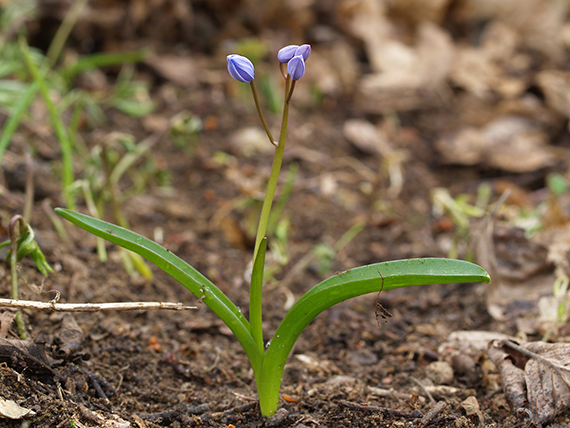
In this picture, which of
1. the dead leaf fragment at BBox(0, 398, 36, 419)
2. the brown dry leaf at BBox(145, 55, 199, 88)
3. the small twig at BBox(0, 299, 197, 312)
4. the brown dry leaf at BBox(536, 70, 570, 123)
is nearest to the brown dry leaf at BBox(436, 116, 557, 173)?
the brown dry leaf at BBox(536, 70, 570, 123)

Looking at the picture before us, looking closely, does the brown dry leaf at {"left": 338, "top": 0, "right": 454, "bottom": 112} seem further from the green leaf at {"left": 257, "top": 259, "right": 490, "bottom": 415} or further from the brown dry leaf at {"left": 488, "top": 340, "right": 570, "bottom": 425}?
the green leaf at {"left": 257, "top": 259, "right": 490, "bottom": 415}

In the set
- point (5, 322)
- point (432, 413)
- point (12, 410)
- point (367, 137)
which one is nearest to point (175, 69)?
point (367, 137)

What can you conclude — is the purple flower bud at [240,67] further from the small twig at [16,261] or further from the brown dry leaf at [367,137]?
the brown dry leaf at [367,137]

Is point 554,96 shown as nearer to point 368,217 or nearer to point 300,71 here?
point 368,217

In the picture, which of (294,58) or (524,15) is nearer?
(294,58)

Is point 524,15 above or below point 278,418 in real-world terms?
above

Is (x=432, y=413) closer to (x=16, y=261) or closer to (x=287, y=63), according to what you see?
(x=287, y=63)
